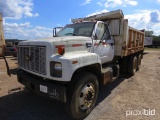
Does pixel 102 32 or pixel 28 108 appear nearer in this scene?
pixel 28 108

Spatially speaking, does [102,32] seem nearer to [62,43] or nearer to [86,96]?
[62,43]

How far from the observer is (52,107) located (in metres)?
4.51

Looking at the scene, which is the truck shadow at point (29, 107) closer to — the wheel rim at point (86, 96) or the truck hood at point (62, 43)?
the wheel rim at point (86, 96)

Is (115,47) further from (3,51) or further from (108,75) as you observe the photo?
(3,51)

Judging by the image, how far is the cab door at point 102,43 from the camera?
16.2ft

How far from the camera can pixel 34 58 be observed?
378 cm

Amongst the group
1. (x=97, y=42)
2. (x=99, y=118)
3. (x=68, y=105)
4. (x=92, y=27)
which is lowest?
(x=99, y=118)

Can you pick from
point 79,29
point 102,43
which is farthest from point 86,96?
point 79,29

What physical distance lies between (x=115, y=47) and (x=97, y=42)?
1788 millimetres

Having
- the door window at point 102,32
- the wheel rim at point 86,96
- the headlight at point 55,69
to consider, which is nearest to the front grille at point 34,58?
the headlight at point 55,69

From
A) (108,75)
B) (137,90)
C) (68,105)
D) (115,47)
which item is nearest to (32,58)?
(68,105)

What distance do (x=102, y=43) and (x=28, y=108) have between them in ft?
9.55

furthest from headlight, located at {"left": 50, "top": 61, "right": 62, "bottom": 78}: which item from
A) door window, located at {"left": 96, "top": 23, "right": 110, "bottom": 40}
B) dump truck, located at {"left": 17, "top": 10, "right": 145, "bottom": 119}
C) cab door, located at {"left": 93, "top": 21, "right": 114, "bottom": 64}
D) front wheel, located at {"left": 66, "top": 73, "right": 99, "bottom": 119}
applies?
door window, located at {"left": 96, "top": 23, "right": 110, "bottom": 40}

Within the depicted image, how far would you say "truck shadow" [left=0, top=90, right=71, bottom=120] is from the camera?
13.0 ft
